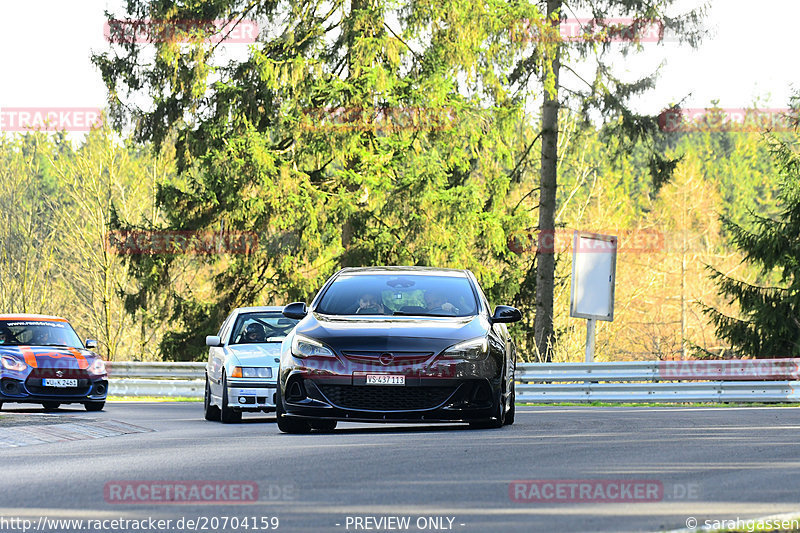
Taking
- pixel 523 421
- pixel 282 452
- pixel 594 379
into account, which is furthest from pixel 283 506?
pixel 594 379

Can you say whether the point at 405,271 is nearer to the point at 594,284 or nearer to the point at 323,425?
the point at 323,425

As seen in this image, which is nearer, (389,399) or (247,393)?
(389,399)

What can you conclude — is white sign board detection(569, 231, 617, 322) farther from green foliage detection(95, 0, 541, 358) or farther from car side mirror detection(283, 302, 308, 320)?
car side mirror detection(283, 302, 308, 320)

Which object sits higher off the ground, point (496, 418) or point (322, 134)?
point (322, 134)

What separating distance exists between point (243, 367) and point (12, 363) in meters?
5.06

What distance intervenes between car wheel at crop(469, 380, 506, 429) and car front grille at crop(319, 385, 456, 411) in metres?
0.62

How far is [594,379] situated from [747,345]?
7.91m

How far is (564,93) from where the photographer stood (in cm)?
3628

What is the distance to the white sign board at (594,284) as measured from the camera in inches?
1133

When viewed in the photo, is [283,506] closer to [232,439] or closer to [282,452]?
[282,452]

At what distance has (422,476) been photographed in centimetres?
951

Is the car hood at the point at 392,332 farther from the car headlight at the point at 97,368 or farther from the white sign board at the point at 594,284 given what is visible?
the white sign board at the point at 594,284

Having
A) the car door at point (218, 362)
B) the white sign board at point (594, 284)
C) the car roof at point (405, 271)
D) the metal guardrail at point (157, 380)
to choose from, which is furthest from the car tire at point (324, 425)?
the metal guardrail at point (157, 380)

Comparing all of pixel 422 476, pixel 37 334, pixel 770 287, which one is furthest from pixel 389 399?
pixel 770 287
